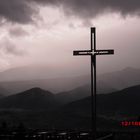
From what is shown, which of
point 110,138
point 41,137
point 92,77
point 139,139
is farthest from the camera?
point 139,139

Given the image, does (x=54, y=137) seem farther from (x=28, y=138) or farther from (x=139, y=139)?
(x=139, y=139)

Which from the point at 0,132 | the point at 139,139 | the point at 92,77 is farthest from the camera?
the point at 139,139

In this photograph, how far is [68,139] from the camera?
3062cm

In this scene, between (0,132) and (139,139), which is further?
(139,139)

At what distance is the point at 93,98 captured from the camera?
943 inches

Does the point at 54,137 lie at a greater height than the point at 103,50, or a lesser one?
lesser

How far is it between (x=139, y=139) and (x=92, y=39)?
709 inches

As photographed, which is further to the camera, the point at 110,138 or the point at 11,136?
the point at 110,138

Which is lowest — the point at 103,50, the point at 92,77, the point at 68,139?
the point at 68,139

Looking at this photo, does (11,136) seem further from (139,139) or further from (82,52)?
(139,139)

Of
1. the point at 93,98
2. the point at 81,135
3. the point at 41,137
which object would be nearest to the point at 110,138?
the point at 81,135

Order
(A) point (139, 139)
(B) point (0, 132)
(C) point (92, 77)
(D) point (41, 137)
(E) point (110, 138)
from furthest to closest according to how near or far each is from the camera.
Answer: (A) point (139, 139)
(B) point (0, 132)
(E) point (110, 138)
(D) point (41, 137)
(C) point (92, 77)

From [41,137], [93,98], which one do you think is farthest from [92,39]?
[41,137]

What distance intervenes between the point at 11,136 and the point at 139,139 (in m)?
14.4
